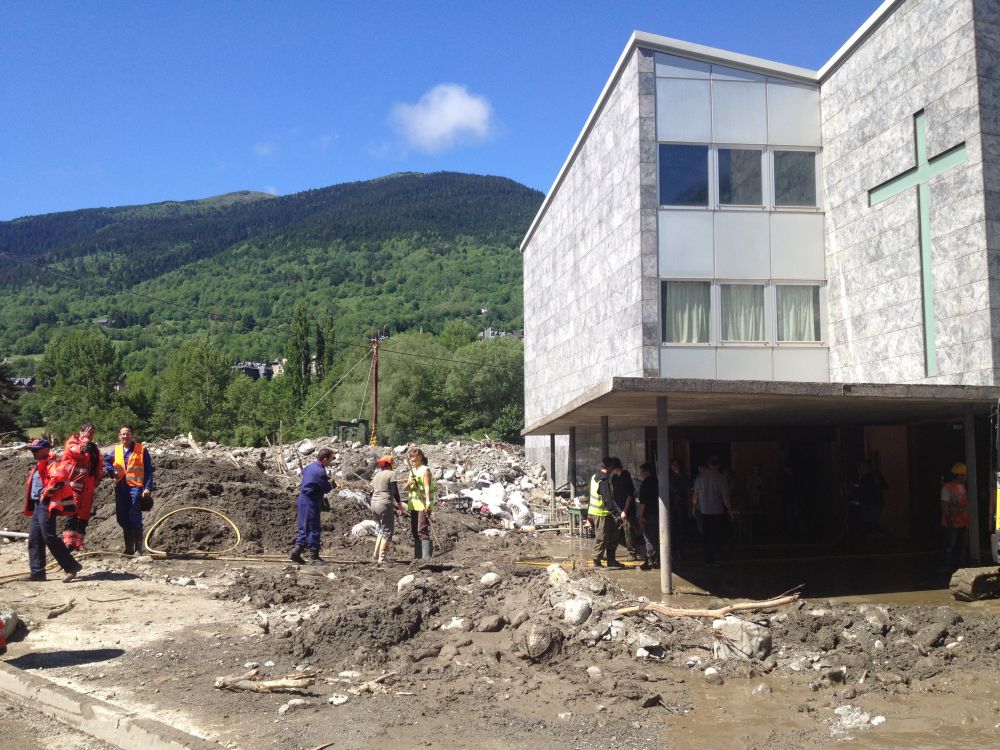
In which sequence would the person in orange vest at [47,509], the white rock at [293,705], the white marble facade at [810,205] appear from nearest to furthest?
the white rock at [293,705] < the person in orange vest at [47,509] < the white marble facade at [810,205]

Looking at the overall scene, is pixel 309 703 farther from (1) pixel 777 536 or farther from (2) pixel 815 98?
(2) pixel 815 98

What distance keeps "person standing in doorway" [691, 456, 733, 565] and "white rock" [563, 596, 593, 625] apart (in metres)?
6.56

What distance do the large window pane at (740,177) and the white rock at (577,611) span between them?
1400cm

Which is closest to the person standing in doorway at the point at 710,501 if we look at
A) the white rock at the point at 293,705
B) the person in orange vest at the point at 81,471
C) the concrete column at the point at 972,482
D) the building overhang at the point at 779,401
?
the building overhang at the point at 779,401

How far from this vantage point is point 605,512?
14.6 meters

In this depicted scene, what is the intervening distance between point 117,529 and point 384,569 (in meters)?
5.79

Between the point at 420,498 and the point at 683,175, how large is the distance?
10665 mm

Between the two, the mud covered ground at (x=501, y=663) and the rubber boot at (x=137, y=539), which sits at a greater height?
the rubber boot at (x=137, y=539)

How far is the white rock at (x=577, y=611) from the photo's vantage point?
8.56 metres

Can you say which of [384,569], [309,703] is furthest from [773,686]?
[384,569]

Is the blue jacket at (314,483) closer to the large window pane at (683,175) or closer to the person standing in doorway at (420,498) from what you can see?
the person standing in doorway at (420,498)

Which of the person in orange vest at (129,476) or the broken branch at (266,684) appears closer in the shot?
the broken branch at (266,684)

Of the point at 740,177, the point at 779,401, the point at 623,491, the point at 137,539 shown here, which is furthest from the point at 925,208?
the point at 137,539

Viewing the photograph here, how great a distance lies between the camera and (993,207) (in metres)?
15.7
